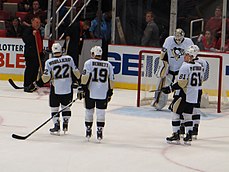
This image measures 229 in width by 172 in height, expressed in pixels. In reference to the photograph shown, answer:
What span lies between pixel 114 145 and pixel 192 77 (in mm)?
1196

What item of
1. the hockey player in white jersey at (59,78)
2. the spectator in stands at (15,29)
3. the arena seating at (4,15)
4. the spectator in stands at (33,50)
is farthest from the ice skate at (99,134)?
the arena seating at (4,15)

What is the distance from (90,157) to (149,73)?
470cm

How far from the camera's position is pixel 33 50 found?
13.9m

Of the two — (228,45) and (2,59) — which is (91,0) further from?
(228,45)

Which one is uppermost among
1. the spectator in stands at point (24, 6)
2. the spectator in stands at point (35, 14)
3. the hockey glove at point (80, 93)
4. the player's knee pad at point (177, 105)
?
the spectator in stands at point (24, 6)

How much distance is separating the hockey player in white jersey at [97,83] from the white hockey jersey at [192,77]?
0.84 metres

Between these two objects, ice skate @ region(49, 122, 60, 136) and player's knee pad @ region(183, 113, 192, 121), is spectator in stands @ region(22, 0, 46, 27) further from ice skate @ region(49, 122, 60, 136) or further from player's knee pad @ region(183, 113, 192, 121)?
player's knee pad @ region(183, 113, 192, 121)

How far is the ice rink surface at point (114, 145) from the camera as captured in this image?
26.3 feet

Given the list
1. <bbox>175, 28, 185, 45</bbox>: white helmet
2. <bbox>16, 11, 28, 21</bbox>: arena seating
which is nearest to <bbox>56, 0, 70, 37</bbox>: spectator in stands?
<bbox>16, 11, 28, 21</bbox>: arena seating

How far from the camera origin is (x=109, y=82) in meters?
9.28

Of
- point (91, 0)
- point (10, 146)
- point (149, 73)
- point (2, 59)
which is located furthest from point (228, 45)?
point (10, 146)

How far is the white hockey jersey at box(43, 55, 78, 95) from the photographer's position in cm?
955

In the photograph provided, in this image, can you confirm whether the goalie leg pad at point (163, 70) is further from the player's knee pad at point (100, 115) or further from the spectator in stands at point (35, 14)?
the spectator in stands at point (35, 14)

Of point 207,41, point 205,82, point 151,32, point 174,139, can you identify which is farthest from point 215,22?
point 174,139
